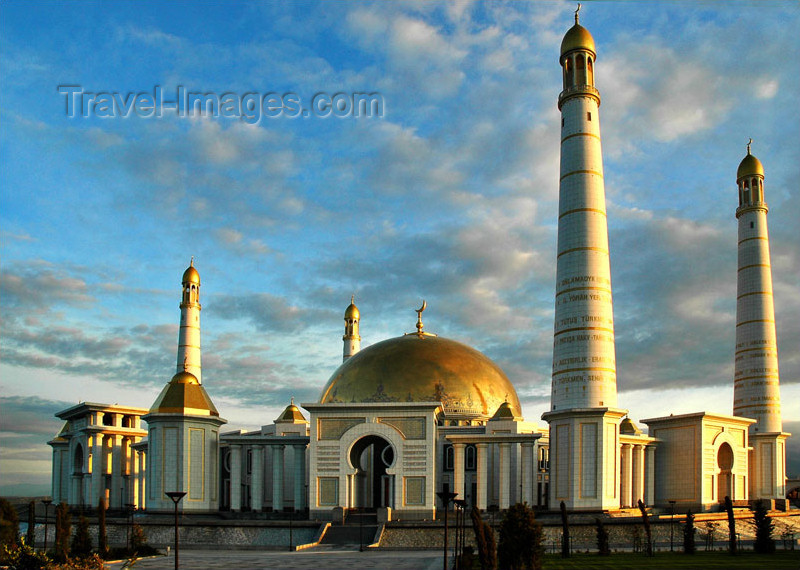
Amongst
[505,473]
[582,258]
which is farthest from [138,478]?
[582,258]

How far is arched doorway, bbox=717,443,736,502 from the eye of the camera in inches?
1809

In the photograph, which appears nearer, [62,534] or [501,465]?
[62,534]

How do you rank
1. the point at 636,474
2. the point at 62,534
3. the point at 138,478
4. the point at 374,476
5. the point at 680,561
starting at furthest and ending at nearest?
the point at 138,478, the point at 374,476, the point at 636,474, the point at 62,534, the point at 680,561

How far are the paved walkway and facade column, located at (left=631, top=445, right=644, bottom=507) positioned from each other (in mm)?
13549

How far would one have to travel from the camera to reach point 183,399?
44.7 meters

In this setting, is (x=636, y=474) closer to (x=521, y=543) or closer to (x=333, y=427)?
(x=333, y=427)

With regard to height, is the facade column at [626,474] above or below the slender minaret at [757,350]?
below

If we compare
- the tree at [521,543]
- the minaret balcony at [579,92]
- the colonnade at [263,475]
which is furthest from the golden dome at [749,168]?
the tree at [521,543]

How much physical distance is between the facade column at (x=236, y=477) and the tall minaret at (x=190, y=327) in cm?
1070

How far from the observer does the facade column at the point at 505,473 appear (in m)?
42.1

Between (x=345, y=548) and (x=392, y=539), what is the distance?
7.26ft

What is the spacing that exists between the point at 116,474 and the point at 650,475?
106 feet

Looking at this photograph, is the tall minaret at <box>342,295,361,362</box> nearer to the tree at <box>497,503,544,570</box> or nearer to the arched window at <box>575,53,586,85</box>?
the arched window at <box>575,53,586,85</box>

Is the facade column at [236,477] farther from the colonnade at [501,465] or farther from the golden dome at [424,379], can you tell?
the colonnade at [501,465]
